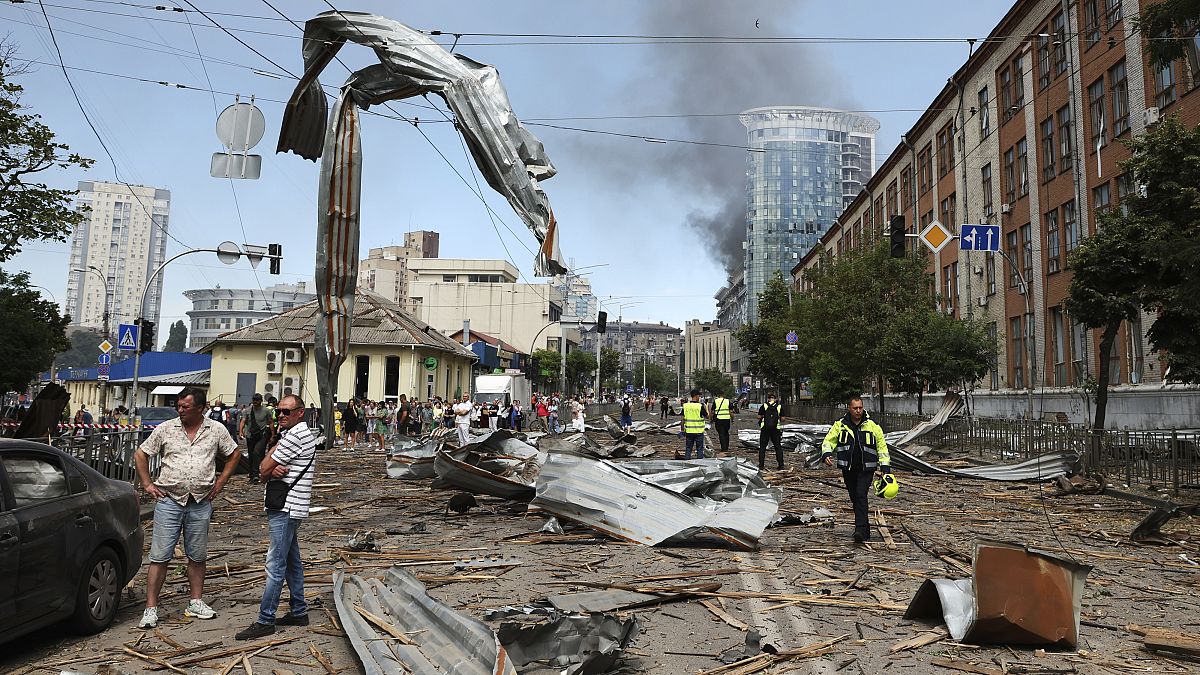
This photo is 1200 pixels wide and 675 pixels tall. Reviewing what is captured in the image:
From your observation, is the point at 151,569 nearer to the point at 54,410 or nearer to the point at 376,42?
the point at 376,42

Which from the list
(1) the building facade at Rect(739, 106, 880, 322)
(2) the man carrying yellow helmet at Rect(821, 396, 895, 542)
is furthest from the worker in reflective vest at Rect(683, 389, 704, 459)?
(1) the building facade at Rect(739, 106, 880, 322)

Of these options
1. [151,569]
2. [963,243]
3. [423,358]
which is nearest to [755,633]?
[151,569]

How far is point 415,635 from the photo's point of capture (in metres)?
5.61

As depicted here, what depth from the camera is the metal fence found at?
48.5 ft

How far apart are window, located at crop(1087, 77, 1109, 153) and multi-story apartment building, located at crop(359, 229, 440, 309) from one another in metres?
126

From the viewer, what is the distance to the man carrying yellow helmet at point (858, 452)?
34.8 feet

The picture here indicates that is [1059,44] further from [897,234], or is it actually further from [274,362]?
[274,362]

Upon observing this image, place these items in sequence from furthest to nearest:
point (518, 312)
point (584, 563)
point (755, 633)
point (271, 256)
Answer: point (518, 312) → point (271, 256) → point (584, 563) → point (755, 633)

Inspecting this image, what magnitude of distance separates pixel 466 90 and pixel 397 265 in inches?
6720

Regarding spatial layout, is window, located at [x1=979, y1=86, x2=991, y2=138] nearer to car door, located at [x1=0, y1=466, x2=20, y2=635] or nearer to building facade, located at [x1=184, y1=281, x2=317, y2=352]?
car door, located at [x1=0, y1=466, x2=20, y2=635]

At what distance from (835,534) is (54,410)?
1368 centimetres

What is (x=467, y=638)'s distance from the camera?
16.8 ft

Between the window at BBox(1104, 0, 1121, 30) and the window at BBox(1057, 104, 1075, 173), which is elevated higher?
the window at BBox(1104, 0, 1121, 30)

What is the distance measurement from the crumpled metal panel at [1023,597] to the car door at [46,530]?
21.3 ft
